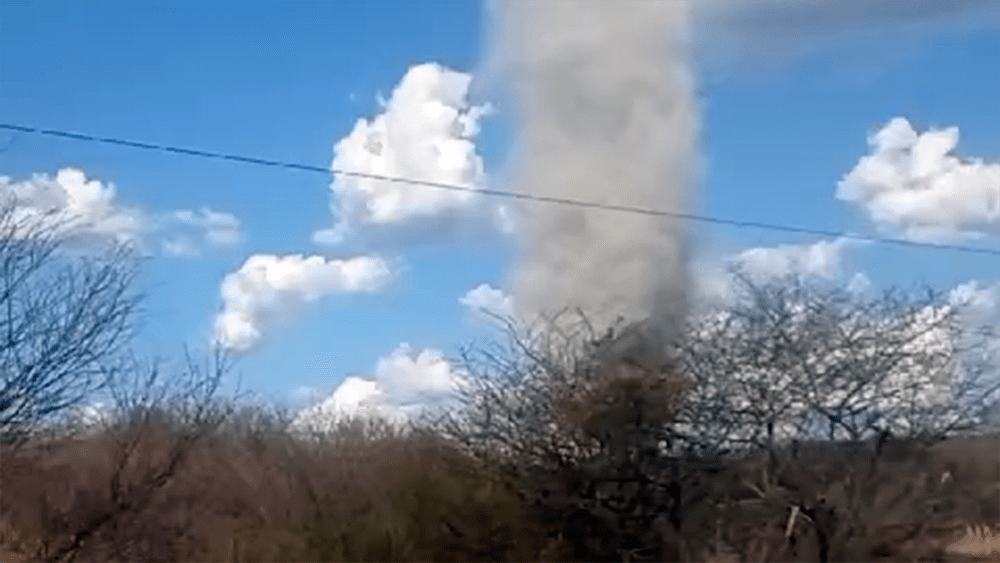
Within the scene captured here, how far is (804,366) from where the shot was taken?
2789 cm

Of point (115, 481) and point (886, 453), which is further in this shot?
point (115, 481)

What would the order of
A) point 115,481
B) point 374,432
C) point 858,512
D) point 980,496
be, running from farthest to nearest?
1. point 374,432
2. point 115,481
3. point 980,496
4. point 858,512

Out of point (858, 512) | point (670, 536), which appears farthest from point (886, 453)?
point (670, 536)

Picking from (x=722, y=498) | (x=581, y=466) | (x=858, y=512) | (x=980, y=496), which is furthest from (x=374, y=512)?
(x=980, y=496)

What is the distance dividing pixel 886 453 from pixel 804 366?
1.84 meters

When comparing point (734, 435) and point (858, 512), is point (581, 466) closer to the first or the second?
point (734, 435)

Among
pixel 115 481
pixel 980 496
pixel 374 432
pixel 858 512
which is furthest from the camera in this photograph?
pixel 374 432

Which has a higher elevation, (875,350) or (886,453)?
(875,350)

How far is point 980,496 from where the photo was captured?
1109 inches

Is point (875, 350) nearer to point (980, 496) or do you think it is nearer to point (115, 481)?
point (980, 496)

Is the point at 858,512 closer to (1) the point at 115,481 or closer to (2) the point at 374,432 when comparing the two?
(2) the point at 374,432

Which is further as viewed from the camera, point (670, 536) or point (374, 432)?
point (374, 432)

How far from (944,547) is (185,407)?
13820 millimetres

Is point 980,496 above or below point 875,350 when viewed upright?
below
